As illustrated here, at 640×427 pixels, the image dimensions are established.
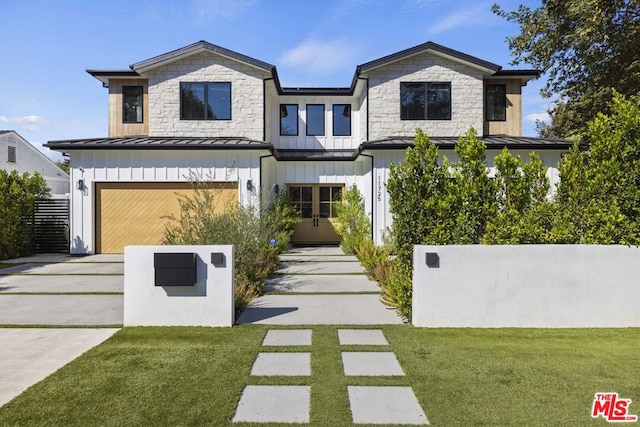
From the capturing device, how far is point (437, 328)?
5812 mm

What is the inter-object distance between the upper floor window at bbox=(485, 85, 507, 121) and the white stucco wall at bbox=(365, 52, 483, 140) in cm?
100

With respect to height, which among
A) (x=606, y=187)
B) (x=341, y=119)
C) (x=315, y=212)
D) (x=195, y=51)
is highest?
(x=195, y=51)

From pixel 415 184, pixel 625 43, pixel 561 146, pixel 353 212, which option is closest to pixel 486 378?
pixel 415 184

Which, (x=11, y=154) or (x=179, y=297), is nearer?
(x=179, y=297)

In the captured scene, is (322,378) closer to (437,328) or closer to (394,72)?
(437,328)

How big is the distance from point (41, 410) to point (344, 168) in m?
13.2

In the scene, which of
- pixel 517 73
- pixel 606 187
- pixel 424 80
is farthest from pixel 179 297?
pixel 517 73

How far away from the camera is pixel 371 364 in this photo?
4.50m

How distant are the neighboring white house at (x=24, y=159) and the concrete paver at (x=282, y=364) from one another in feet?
82.3

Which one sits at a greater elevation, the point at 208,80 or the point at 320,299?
the point at 208,80

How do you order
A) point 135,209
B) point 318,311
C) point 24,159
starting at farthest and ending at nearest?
1. point 24,159
2. point 135,209
3. point 318,311

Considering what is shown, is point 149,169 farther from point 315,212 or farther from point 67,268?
point 315,212

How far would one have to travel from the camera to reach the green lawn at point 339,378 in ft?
11.0

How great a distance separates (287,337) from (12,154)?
28.1 metres
